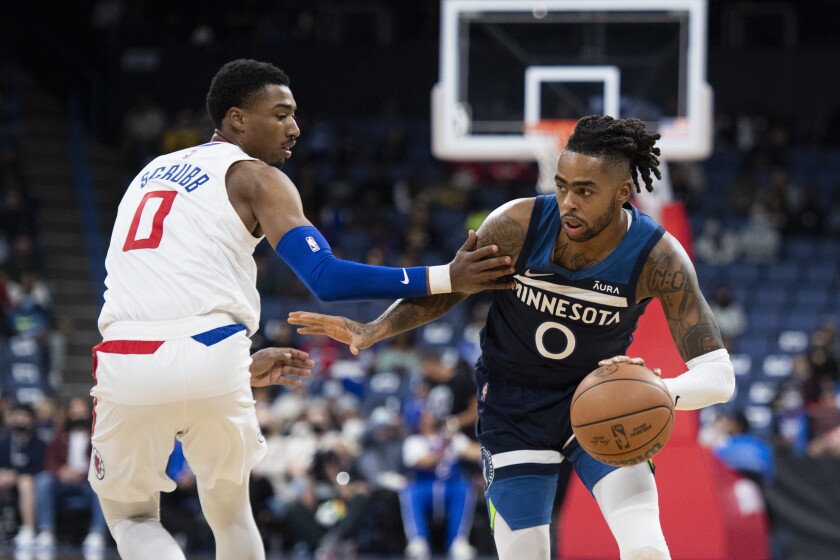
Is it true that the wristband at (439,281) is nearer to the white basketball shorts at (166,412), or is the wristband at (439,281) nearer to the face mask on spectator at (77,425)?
the white basketball shorts at (166,412)

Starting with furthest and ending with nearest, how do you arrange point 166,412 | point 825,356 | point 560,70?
point 825,356 < point 560,70 < point 166,412

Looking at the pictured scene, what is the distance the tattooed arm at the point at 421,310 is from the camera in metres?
4.63

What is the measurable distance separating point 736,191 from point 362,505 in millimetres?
9177

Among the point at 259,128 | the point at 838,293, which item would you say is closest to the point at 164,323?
the point at 259,128

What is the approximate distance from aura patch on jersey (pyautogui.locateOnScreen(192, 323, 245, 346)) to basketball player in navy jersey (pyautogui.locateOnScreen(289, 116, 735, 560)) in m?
0.32

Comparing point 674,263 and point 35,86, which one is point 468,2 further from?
point 35,86

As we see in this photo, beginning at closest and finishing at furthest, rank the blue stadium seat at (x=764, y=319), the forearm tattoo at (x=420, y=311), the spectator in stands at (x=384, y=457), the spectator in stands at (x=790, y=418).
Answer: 1. the forearm tattoo at (x=420, y=311)
2. the spectator in stands at (x=384, y=457)
3. the spectator in stands at (x=790, y=418)
4. the blue stadium seat at (x=764, y=319)

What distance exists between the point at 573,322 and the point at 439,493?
244 inches

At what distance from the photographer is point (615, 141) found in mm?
4516

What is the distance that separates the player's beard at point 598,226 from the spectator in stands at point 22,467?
27.2 feet

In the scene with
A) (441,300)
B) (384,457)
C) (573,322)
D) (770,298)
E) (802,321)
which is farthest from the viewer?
(770,298)

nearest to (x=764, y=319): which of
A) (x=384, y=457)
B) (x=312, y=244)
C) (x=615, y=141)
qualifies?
(x=384, y=457)

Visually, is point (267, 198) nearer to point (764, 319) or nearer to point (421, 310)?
point (421, 310)

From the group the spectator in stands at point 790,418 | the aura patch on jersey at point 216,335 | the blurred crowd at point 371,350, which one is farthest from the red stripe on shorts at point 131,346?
the spectator in stands at point 790,418
